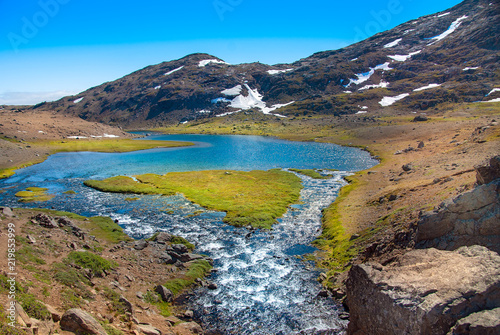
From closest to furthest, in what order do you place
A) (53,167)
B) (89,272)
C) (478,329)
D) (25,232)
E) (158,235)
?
(478,329)
(89,272)
(25,232)
(158,235)
(53,167)

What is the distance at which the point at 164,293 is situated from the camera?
25.7 m

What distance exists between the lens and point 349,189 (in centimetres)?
6131

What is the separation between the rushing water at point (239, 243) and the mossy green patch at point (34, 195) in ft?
6.03

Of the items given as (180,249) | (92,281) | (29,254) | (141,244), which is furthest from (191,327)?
(141,244)

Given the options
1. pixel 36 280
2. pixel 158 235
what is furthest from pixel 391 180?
pixel 36 280

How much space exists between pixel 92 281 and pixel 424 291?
2463 centimetres

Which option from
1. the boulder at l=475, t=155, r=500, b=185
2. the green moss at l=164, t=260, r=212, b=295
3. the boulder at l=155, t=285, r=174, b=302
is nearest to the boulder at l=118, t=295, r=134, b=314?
the boulder at l=155, t=285, r=174, b=302

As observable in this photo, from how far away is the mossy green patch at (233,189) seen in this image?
162 feet

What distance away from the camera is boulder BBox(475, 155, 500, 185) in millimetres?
21797

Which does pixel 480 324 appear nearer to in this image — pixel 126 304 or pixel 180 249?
pixel 126 304

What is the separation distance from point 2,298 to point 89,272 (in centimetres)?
937

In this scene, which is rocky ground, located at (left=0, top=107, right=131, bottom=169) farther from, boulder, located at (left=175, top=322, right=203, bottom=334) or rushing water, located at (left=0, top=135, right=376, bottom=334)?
boulder, located at (left=175, top=322, right=203, bottom=334)

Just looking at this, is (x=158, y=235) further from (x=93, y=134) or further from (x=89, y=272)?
(x=93, y=134)

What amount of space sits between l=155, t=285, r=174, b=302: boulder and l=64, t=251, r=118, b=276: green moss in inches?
210
